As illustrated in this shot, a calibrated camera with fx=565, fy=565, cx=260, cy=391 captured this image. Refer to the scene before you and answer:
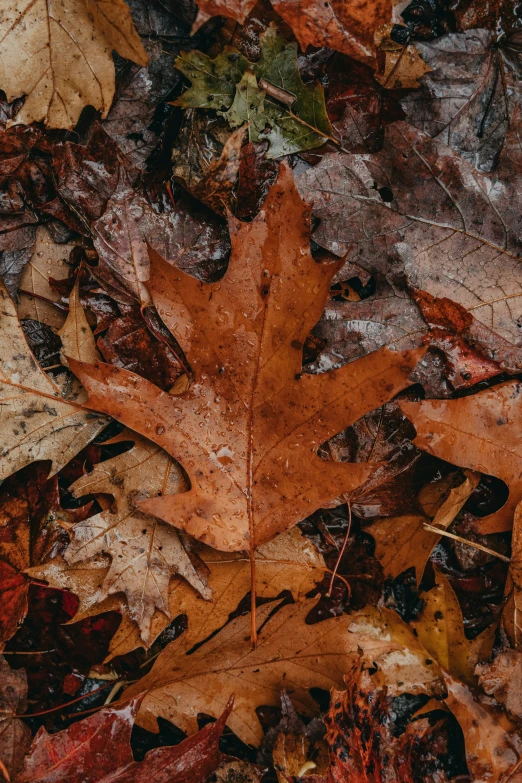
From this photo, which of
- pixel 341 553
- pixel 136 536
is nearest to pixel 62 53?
pixel 136 536

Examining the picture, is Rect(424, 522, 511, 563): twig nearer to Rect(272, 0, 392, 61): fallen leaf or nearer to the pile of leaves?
the pile of leaves

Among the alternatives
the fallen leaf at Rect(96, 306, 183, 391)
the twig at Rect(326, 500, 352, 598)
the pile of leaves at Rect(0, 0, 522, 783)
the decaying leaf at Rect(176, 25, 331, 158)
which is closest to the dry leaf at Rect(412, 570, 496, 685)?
the pile of leaves at Rect(0, 0, 522, 783)

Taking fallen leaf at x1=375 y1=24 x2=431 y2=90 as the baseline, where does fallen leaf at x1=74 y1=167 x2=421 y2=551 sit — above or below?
below

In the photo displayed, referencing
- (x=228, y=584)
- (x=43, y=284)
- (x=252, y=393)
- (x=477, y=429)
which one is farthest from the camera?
→ (x=43, y=284)

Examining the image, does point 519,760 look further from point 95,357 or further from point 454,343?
point 95,357

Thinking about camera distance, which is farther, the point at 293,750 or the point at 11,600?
the point at 11,600

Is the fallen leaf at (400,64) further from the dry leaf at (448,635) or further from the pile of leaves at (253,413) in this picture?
the dry leaf at (448,635)

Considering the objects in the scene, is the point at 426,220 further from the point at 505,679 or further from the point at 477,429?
the point at 505,679
